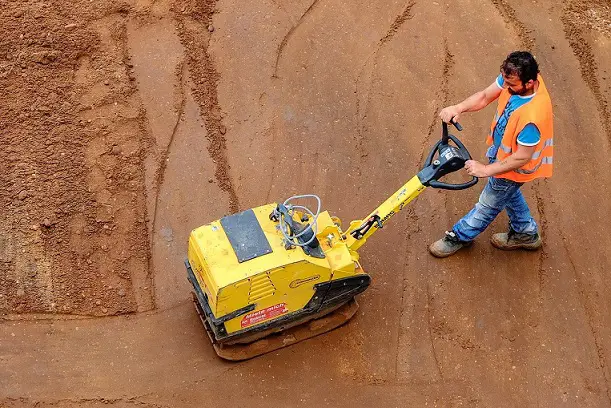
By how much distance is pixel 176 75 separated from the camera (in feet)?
22.6

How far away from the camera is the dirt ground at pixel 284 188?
5.44 meters

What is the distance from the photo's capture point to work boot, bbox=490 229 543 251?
606 cm

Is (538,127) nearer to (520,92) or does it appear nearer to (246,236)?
(520,92)

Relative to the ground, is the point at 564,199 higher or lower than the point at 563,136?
lower

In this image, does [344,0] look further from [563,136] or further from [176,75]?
[563,136]

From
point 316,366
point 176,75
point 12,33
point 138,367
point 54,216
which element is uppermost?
point 12,33

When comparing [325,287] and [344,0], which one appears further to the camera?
[344,0]

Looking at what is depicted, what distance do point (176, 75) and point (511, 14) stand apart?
3374 millimetres

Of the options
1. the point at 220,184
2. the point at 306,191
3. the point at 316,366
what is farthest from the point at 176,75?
the point at 316,366

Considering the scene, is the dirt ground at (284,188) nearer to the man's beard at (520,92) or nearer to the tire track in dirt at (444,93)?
the tire track in dirt at (444,93)

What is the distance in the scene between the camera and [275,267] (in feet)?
15.7

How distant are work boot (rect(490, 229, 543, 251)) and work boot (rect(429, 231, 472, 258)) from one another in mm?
268

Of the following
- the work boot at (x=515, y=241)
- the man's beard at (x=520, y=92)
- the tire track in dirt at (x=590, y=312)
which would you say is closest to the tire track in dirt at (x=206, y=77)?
the work boot at (x=515, y=241)

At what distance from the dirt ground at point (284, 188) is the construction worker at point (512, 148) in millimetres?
329
